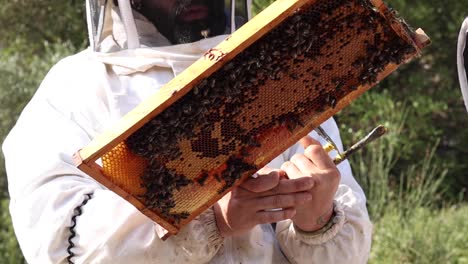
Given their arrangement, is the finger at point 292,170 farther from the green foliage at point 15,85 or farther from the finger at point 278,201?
the green foliage at point 15,85

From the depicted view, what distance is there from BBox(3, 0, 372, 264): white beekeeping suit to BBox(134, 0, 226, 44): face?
4 cm

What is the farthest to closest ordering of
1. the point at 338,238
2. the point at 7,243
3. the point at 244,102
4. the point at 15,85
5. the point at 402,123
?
the point at 15,85, the point at 402,123, the point at 7,243, the point at 338,238, the point at 244,102

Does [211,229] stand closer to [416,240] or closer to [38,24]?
[416,240]

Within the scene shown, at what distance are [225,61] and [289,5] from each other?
0.73ft

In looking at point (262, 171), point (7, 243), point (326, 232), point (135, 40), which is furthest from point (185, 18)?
point (7, 243)

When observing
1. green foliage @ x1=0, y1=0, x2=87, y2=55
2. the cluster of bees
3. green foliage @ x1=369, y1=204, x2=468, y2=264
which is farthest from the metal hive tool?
green foliage @ x1=0, y1=0, x2=87, y2=55

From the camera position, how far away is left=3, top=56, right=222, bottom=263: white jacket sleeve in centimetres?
290

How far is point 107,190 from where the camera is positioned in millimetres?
3059

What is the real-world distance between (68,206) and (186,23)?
2.48 feet

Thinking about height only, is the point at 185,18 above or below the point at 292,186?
above

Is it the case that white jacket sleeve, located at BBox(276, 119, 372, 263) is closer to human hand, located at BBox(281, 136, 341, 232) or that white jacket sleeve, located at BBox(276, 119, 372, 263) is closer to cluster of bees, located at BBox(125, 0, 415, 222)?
human hand, located at BBox(281, 136, 341, 232)

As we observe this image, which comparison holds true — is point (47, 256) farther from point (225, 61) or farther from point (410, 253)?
point (410, 253)

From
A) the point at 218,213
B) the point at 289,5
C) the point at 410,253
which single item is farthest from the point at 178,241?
the point at 410,253

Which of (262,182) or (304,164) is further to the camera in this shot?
(304,164)
